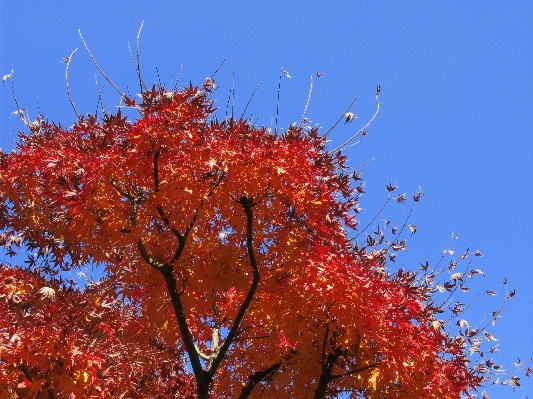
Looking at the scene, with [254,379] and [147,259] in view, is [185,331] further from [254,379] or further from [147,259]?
[254,379]

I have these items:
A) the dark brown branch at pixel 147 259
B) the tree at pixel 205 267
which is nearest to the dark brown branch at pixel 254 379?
the tree at pixel 205 267

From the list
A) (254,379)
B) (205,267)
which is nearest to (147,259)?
(205,267)

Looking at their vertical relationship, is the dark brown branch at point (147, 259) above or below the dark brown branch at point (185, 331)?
above

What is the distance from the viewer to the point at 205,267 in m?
6.80

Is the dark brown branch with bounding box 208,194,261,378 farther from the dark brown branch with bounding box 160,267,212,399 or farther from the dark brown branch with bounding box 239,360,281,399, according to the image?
the dark brown branch with bounding box 239,360,281,399

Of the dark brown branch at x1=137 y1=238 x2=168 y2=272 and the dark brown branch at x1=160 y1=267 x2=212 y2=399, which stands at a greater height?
the dark brown branch at x1=137 y1=238 x2=168 y2=272

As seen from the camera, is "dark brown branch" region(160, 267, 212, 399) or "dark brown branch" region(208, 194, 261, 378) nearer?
"dark brown branch" region(208, 194, 261, 378)

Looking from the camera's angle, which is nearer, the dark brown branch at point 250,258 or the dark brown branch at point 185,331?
the dark brown branch at point 250,258

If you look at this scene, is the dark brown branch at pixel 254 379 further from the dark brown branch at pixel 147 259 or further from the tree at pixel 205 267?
the dark brown branch at pixel 147 259

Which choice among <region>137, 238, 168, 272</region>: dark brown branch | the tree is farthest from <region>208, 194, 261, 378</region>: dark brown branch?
<region>137, 238, 168, 272</region>: dark brown branch

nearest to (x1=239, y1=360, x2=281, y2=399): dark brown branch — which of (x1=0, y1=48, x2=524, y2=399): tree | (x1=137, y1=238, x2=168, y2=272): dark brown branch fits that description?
(x1=0, y1=48, x2=524, y2=399): tree

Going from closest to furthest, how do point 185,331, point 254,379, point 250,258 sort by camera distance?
point 250,258 → point 185,331 → point 254,379

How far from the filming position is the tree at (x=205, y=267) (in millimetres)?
5672

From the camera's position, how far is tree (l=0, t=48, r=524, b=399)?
5672mm
